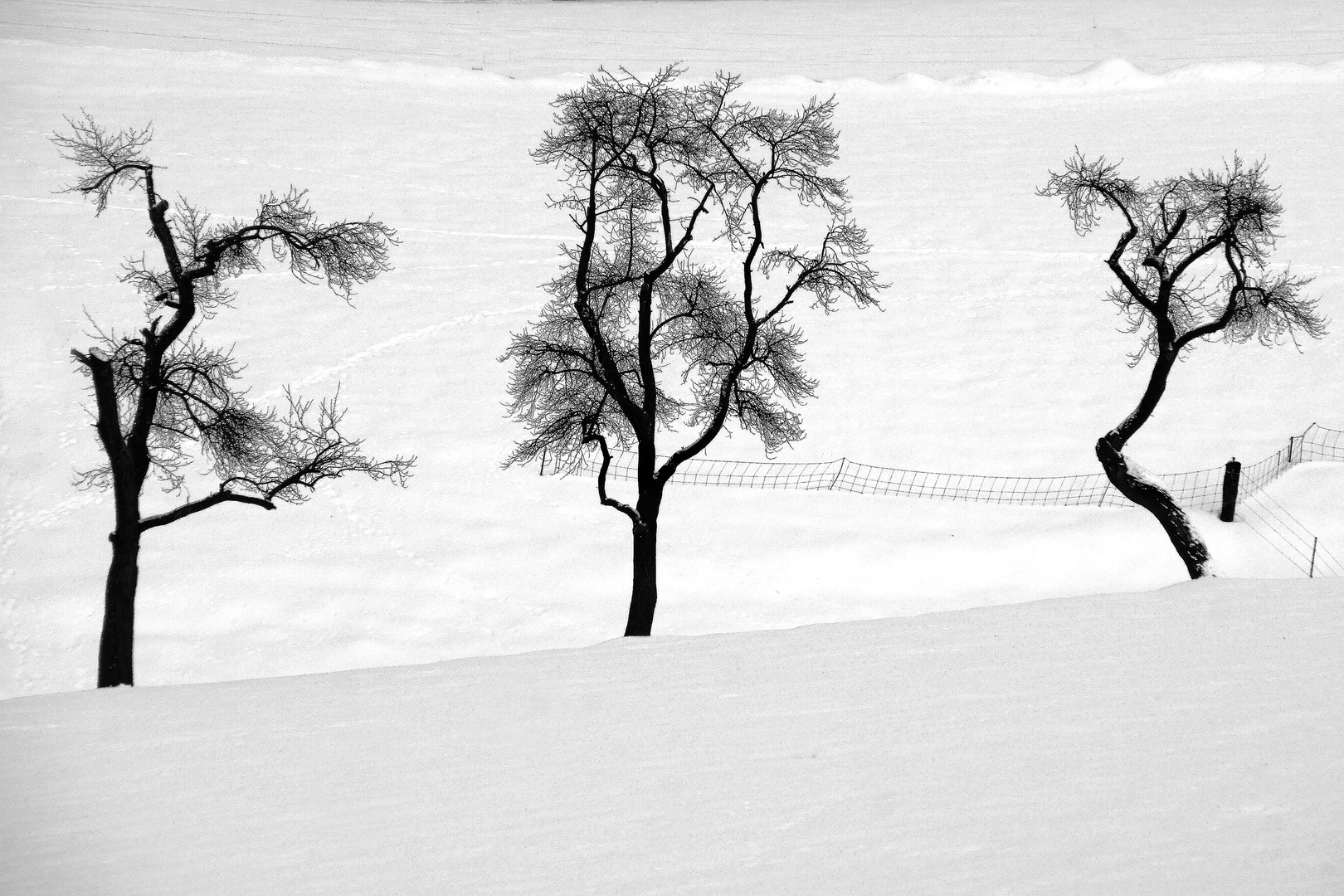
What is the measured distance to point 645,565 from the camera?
44.8 feet

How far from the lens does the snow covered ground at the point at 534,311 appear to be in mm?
17328

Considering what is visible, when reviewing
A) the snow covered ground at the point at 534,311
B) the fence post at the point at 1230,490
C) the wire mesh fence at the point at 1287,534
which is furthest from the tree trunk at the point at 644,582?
the fence post at the point at 1230,490

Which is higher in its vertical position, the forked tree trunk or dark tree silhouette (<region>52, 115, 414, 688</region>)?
dark tree silhouette (<region>52, 115, 414, 688</region>)

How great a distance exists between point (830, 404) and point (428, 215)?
47.7ft

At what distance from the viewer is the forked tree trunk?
538 inches

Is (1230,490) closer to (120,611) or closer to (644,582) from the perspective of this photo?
(644,582)

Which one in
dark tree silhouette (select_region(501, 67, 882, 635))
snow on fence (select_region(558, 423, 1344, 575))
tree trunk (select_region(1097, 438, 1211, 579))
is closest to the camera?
dark tree silhouette (select_region(501, 67, 882, 635))

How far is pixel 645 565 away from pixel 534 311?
1485 centimetres

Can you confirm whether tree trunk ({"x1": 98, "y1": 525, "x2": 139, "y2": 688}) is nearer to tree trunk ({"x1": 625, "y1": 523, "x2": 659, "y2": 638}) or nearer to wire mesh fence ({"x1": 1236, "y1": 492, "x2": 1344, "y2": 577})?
tree trunk ({"x1": 625, "y1": 523, "x2": 659, "y2": 638})

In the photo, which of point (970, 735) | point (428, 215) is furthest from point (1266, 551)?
point (428, 215)

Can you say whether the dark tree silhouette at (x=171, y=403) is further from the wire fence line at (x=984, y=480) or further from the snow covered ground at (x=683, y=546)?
the wire fence line at (x=984, y=480)

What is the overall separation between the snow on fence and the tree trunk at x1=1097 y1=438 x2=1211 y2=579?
4.53 m

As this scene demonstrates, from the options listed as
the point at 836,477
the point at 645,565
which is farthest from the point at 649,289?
the point at 836,477

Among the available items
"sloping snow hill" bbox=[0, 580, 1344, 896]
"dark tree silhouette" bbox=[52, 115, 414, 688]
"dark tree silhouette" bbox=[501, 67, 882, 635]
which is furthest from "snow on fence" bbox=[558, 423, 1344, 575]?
"sloping snow hill" bbox=[0, 580, 1344, 896]
